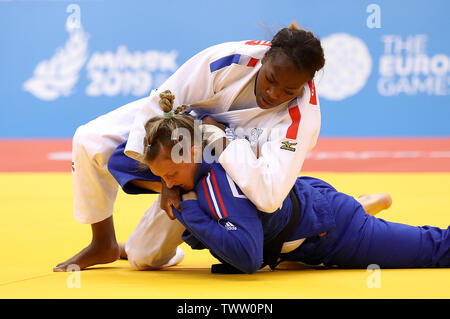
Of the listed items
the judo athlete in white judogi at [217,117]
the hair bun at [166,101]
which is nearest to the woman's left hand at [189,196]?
the judo athlete in white judogi at [217,117]

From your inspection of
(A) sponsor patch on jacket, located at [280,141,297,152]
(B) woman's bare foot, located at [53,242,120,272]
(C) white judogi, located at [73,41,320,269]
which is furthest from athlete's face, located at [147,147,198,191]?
(B) woman's bare foot, located at [53,242,120,272]

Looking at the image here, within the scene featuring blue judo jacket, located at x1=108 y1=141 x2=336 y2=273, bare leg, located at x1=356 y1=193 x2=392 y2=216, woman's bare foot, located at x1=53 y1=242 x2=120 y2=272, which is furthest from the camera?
bare leg, located at x1=356 y1=193 x2=392 y2=216

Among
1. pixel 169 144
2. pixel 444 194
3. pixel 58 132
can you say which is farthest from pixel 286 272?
pixel 58 132

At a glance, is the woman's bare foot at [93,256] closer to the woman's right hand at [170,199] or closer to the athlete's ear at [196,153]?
the woman's right hand at [170,199]

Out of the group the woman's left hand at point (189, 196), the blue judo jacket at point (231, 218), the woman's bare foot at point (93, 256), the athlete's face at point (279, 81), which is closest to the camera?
the blue judo jacket at point (231, 218)

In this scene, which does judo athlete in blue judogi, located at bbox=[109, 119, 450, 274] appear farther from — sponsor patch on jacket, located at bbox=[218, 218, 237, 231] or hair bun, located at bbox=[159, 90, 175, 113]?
hair bun, located at bbox=[159, 90, 175, 113]

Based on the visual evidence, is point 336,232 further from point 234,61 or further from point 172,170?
point 234,61

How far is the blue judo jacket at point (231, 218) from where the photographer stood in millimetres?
2094

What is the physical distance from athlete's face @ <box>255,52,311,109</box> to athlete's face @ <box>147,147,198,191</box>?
0.43 m

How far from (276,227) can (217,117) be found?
0.59 m

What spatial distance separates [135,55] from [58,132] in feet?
5.56

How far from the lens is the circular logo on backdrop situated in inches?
314

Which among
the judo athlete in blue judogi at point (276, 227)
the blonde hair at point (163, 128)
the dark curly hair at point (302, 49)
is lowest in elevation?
the judo athlete in blue judogi at point (276, 227)
